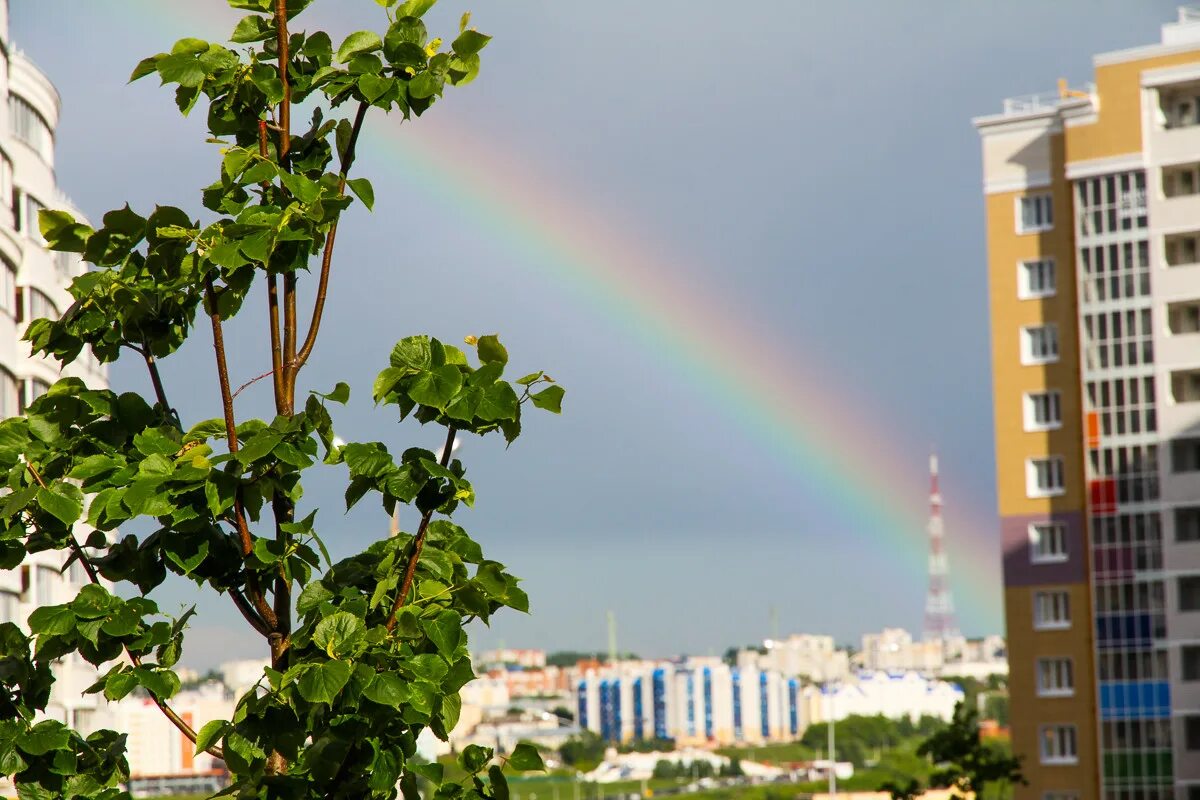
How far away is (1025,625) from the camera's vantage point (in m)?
57.8

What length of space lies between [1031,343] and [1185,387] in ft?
18.7

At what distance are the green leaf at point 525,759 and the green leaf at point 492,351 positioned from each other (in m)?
1.12

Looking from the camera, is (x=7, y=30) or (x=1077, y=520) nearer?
(x=7, y=30)

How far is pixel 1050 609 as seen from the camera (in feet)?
189

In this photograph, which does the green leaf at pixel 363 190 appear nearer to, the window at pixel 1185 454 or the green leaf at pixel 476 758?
the green leaf at pixel 476 758

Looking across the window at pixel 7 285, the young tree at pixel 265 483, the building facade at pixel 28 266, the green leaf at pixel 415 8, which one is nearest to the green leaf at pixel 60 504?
the young tree at pixel 265 483

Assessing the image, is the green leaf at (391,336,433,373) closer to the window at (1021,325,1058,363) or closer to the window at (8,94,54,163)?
the window at (8,94,54,163)

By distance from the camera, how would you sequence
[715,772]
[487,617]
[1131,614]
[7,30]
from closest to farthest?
[487,617] < [7,30] < [1131,614] < [715,772]

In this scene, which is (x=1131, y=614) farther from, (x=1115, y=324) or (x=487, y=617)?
(x=487, y=617)

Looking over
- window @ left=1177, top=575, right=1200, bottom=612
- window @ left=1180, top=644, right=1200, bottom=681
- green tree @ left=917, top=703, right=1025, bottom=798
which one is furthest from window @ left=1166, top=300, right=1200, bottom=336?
green tree @ left=917, top=703, right=1025, bottom=798

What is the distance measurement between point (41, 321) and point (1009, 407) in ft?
188

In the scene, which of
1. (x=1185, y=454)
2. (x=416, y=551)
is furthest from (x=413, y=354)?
(x=1185, y=454)

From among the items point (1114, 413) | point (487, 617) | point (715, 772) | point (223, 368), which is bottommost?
point (715, 772)

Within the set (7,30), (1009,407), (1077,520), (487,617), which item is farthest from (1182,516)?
(487,617)
